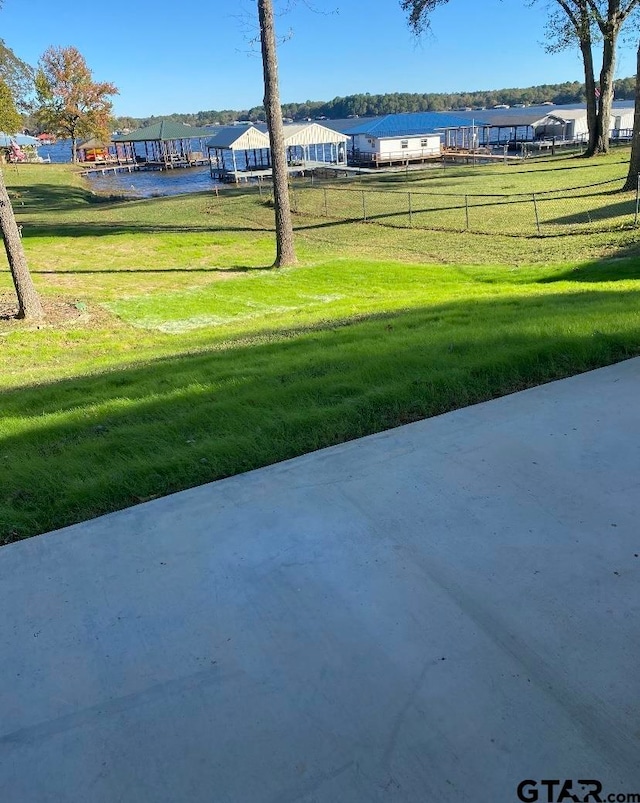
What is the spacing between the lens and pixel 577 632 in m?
2.41

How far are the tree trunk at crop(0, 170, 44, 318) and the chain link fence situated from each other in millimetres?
12717

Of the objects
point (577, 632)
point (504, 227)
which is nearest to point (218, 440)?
point (577, 632)

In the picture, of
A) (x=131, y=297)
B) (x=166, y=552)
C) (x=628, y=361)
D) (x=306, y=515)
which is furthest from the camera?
(x=131, y=297)

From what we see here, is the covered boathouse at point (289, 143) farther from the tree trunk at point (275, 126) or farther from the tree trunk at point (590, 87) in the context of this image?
the tree trunk at point (275, 126)

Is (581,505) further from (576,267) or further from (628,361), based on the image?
(576,267)

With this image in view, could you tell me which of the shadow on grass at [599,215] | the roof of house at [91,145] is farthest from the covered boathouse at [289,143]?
the roof of house at [91,145]

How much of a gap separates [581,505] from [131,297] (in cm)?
1272

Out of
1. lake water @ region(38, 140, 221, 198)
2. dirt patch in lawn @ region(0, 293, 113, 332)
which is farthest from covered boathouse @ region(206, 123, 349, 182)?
dirt patch in lawn @ region(0, 293, 113, 332)

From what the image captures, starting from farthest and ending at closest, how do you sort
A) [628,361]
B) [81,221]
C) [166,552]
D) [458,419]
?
[81,221] < [628,361] < [458,419] < [166,552]

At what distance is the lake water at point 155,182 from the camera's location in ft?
160

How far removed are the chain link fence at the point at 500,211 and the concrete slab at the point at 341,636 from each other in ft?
52.4

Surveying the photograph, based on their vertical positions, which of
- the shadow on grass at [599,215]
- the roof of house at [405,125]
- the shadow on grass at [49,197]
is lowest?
the shadow on grass at [599,215]
